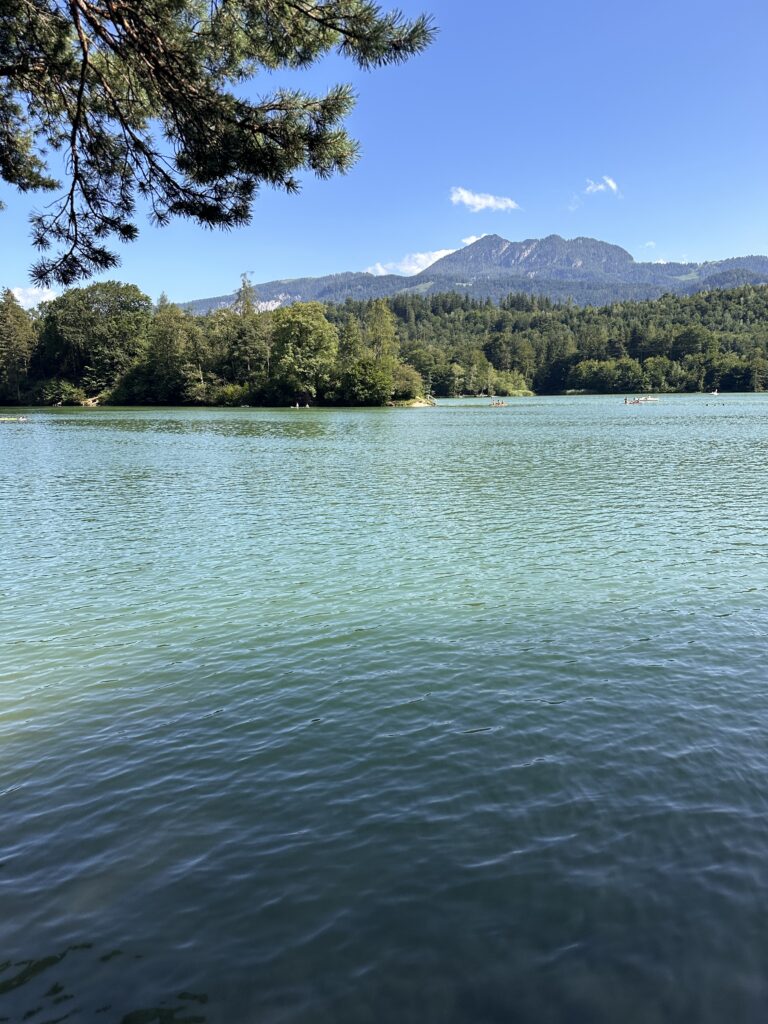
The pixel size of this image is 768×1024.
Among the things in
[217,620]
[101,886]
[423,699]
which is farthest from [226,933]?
[217,620]

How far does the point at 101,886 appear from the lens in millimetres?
6434

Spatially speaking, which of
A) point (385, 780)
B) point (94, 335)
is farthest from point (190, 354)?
→ point (385, 780)

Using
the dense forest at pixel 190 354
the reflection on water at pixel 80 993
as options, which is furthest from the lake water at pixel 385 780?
the dense forest at pixel 190 354

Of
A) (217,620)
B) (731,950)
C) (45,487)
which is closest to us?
(731,950)

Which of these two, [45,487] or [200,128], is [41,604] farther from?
[45,487]

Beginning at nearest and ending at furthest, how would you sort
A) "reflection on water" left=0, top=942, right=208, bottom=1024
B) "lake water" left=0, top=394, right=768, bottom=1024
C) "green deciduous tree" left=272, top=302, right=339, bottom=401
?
"reflection on water" left=0, top=942, right=208, bottom=1024, "lake water" left=0, top=394, right=768, bottom=1024, "green deciduous tree" left=272, top=302, right=339, bottom=401

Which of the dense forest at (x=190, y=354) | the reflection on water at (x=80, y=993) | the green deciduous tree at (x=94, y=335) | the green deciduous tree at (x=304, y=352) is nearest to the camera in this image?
the reflection on water at (x=80, y=993)

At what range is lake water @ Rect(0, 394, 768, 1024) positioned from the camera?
210 inches

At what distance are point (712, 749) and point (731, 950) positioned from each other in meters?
3.63

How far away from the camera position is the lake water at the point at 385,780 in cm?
534

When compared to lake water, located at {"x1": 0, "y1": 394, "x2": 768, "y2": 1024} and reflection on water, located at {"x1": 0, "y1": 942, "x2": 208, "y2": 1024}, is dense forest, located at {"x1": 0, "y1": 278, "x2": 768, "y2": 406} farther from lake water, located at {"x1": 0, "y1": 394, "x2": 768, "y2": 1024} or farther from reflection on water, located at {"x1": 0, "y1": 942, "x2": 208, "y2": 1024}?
reflection on water, located at {"x1": 0, "y1": 942, "x2": 208, "y2": 1024}

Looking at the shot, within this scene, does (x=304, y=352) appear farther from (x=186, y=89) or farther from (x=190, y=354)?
(x=186, y=89)

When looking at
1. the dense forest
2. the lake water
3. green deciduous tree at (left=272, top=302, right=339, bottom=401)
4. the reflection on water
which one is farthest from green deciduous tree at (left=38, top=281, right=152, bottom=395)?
the reflection on water

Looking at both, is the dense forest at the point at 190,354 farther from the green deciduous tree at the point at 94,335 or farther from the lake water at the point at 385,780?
the lake water at the point at 385,780
